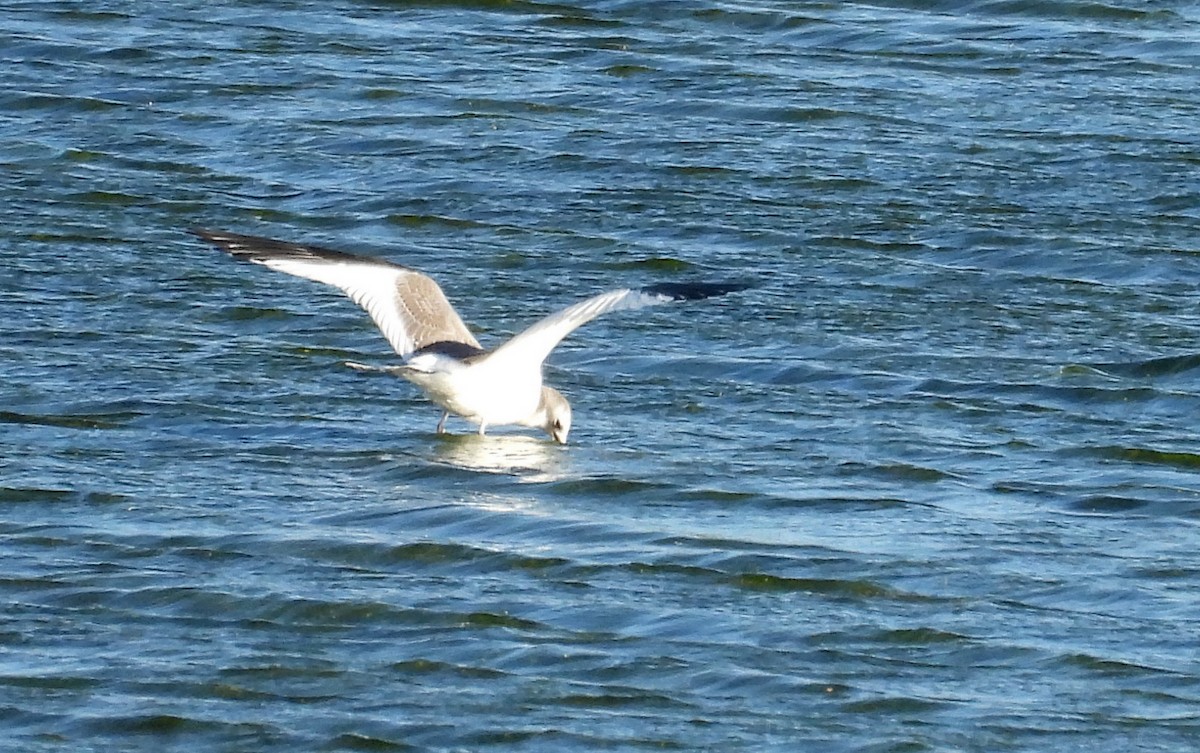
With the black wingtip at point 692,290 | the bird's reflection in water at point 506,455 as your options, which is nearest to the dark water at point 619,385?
the bird's reflection in water at point 506,455

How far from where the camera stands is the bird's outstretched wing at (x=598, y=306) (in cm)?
813

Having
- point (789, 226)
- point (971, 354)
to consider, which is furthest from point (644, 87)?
point (971, 354)

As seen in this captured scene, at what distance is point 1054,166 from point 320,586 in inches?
225

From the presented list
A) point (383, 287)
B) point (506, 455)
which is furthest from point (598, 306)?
point (383, 287)

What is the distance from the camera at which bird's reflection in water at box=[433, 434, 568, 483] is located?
8367mm

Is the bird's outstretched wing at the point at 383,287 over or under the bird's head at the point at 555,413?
over

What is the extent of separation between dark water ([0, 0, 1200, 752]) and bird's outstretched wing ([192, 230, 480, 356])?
34 cm

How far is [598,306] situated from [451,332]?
935 millimetres

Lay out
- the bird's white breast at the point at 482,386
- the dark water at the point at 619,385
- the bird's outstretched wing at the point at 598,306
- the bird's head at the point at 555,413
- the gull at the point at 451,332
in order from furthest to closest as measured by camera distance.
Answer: the bird's head at the point at 555,413, the bird's white breast at the point at 482,386, the gull at the point at 451,332, the bird's outstretched wing at the point at 598,306, the dark water at the point at 619,385

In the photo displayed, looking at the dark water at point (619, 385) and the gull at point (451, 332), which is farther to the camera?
the gull at point (451, 332)

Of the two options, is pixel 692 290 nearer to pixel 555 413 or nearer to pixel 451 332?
pixel 555 413

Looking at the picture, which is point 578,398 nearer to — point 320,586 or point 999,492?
point 999,492

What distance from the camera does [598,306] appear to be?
320 inches

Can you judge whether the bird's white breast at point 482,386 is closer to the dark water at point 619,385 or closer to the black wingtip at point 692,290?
the dark water at point 619,385
